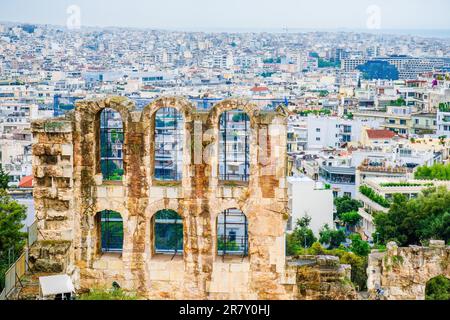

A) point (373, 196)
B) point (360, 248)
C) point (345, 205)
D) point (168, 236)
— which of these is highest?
point (168, 236)

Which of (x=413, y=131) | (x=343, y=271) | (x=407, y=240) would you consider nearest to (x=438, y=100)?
(x=413, y=131)

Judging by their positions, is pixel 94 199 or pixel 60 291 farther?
pixel 94 199

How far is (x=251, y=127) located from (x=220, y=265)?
1945mm

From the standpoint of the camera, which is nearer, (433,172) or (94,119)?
(94,119)

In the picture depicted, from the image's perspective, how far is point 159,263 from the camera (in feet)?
52.6

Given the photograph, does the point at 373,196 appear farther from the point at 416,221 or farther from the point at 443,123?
the point at 443,123

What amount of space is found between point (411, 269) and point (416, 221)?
22504mm

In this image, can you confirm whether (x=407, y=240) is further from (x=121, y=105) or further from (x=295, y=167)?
(x=295, y=167)

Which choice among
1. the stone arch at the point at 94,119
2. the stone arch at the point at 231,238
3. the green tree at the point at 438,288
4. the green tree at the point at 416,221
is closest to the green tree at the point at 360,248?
the green tree at the point at 416,221

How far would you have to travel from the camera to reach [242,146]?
30734mm

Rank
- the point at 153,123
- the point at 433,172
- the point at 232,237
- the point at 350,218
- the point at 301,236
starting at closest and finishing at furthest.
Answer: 1. the point at 153,123
2. the point at 232,237
3. the point at 301,236
4. the point at 350,218
5. the point at 433,172

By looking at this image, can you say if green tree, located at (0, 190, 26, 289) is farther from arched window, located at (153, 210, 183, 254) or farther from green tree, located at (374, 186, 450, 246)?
green tree, located at (374, 186, 450, 246)

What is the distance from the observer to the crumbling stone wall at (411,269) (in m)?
16.8

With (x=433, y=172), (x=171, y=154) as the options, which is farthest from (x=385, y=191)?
(x=171, y=154)
